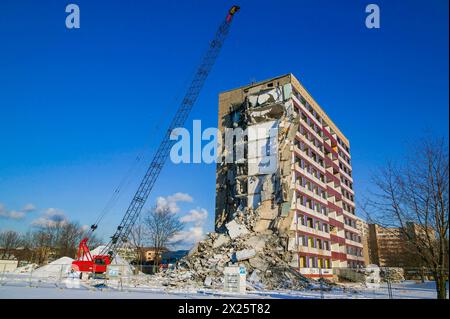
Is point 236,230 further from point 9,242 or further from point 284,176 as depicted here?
point 9,242

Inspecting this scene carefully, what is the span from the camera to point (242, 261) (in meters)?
33.4

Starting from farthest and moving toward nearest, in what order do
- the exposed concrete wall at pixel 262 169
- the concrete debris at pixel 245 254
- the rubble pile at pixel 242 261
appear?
1. the exposed concrete wall at pixel 262 169
2. the concrete debris at pixel 245 254
3. the rubble pile at pixel 242 261

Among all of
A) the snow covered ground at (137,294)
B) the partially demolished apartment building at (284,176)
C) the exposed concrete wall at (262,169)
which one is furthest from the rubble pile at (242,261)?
the snow covered ground at (137,294)

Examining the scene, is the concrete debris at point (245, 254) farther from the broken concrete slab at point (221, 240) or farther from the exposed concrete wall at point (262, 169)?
the exposed concrete wall at point (262, 169)

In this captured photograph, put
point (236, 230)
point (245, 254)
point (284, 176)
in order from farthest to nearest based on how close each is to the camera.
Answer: point (284, 176) < point (236, 230) < point (245, 254)

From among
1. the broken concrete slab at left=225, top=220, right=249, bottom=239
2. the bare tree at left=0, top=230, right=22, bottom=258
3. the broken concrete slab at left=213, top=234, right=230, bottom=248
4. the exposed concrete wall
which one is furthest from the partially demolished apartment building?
the bare tree at left=0, top=230, right=22, bottom=258

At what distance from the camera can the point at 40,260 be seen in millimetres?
81000

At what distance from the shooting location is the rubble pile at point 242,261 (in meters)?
30.0

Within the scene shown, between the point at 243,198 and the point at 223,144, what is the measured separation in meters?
10.9

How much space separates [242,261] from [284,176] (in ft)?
46.8

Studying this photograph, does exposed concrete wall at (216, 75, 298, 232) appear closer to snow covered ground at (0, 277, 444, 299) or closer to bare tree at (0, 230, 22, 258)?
snow covered ground at (0, 277, 444, 299)

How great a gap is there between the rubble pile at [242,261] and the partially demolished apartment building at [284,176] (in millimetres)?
1634

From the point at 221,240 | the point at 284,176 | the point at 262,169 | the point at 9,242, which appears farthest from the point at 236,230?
the point at 9,242
